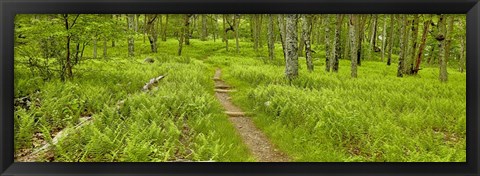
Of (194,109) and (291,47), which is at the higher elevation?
(291,47)

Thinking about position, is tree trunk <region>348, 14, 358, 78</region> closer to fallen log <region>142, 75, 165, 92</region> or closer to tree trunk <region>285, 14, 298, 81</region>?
tree trunk <region>285, 14, 298, 81</region>

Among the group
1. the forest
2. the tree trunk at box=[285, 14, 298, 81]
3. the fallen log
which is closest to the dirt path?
the forest

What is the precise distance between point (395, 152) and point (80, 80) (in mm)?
5678

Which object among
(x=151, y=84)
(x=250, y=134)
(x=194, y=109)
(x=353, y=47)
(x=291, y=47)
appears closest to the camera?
(x=250, y=134)

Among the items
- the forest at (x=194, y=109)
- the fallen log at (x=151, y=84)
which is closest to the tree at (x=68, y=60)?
the forest at (x=194, y=109)

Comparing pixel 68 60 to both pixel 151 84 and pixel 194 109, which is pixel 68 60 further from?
pixel 194 109

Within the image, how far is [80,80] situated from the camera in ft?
23.2

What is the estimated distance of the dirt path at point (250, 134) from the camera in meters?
5.42

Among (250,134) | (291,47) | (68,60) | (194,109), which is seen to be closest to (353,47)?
(291,47)

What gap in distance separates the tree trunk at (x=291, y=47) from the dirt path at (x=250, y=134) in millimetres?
2747

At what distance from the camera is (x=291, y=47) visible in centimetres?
1017

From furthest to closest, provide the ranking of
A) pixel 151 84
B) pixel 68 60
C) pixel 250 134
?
pixel 68 60 → pixel 151 84 → pixel 250 134

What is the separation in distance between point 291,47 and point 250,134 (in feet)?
15.2

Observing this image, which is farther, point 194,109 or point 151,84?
point 151,84
